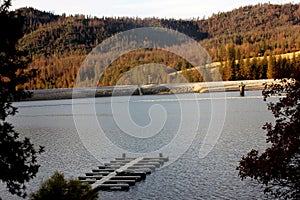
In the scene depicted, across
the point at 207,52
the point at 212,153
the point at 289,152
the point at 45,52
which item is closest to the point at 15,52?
the point at 289,152

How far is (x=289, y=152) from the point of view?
9.81 m

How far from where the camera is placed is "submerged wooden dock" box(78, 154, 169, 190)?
1694 cm

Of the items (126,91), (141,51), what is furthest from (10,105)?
(141,51)

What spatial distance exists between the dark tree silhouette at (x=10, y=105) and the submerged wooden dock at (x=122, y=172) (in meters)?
7.50

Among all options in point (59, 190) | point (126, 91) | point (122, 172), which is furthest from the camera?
point (126, 91)

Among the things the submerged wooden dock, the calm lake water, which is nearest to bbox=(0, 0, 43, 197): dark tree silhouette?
the calm lake water

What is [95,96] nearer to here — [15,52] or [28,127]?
[28,127]

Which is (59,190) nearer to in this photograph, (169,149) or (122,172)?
(122,172)

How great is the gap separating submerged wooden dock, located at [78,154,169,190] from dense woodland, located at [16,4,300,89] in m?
58.7

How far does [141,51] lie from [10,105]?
457ft

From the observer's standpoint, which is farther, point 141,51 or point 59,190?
point 141,51

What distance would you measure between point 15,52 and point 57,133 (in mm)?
24283

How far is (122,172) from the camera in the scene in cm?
1877

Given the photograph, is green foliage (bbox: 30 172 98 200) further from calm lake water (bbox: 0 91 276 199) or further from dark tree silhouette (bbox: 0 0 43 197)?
calm lake water (bbox: 0 91 276 199)
